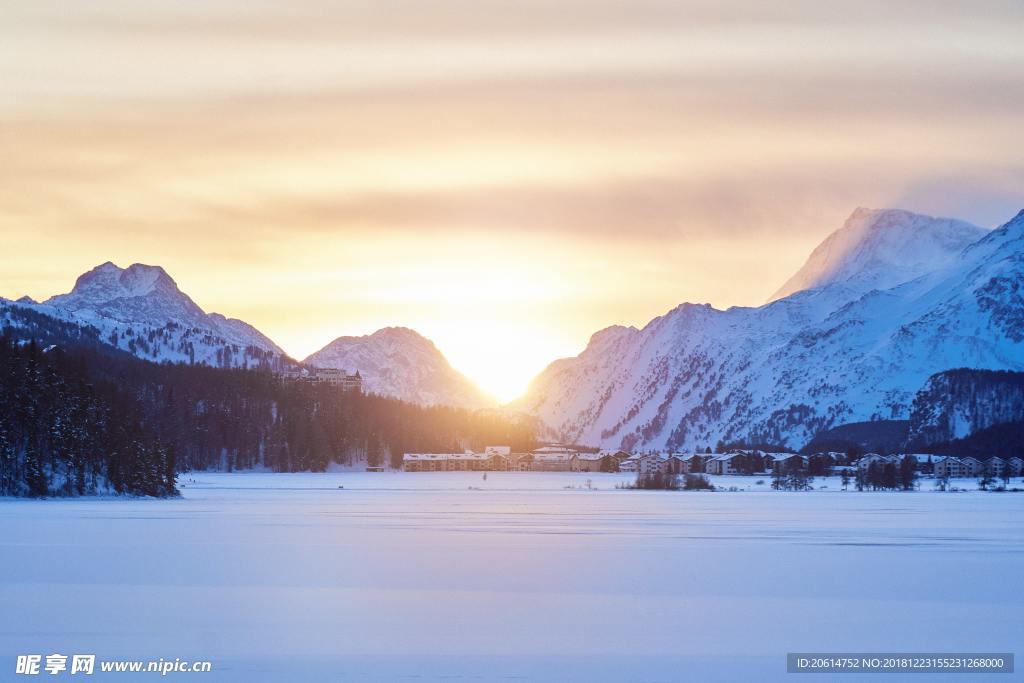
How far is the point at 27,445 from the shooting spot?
115 metres

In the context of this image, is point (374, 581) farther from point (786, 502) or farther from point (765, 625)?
point (786, 502)

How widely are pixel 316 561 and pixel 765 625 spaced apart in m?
24.0

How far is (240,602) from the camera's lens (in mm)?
40156

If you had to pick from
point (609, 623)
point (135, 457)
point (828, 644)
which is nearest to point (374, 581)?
point (609, 623)

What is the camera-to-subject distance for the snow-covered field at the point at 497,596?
30906mm

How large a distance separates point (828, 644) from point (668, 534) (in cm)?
3984

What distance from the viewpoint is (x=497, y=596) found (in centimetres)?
4219

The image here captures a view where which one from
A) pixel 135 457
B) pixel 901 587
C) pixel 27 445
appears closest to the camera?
pixel 901 587

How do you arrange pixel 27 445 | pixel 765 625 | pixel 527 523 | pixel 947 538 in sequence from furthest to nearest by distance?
pixel 27 445, pixel 527 523, pixel 947 538, pixel 765 625

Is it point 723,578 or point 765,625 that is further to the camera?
point 723,578

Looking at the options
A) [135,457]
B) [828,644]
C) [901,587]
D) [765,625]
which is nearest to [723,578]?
[901,587]

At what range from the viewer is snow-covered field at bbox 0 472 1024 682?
30.9 metres

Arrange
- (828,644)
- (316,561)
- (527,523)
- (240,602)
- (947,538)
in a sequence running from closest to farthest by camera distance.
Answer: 1. (828,644)
2. (240,602)
3. (316,561)
4. (947,538)
5. (527,523)

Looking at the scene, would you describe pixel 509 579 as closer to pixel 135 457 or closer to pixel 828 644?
pixel 828 644
